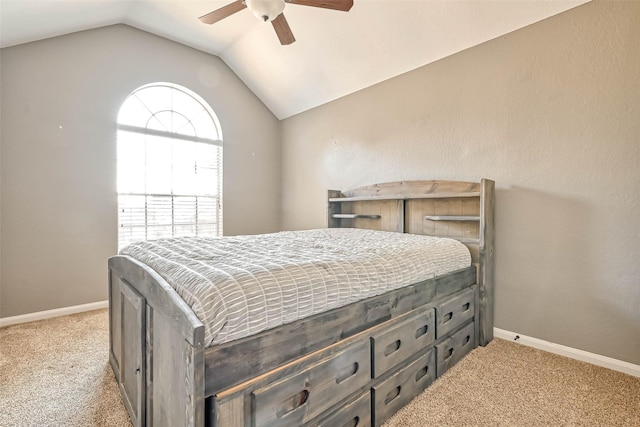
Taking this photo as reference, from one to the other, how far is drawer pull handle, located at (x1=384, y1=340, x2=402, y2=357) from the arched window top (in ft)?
11.3

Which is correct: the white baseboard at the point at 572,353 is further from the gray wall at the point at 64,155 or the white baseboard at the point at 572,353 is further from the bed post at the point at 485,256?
the gray wall at the point at 64,155

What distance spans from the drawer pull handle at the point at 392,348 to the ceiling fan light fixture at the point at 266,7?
2003mm

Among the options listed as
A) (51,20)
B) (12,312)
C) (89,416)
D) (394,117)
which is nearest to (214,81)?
(51,20)

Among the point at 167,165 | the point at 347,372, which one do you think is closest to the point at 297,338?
the point at 347,372

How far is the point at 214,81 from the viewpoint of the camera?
3.95 metres

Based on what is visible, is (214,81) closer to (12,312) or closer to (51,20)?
(51,20)

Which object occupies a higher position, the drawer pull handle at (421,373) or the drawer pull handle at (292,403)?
the drawer pull handle at (292,403)

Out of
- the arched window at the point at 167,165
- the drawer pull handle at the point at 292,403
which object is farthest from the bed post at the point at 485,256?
the arched window at the point at 167,165

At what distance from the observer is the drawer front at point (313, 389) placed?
39.4 inches

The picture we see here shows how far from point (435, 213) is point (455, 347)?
1174 millimetres

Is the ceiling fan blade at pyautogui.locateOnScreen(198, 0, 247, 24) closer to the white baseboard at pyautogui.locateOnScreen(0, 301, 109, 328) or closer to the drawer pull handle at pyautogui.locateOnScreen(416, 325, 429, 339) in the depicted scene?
the drawer pull handle at pyautogui.locateOnScreen(416, 325, 429, 339)

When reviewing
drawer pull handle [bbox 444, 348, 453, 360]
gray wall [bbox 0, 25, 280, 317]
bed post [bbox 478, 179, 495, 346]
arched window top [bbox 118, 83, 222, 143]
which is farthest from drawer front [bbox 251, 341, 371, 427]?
arched window top [bbox 118, 83, 222, 143]

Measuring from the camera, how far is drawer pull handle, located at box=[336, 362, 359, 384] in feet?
4.07

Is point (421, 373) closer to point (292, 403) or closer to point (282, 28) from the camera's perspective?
point (292, 403)
